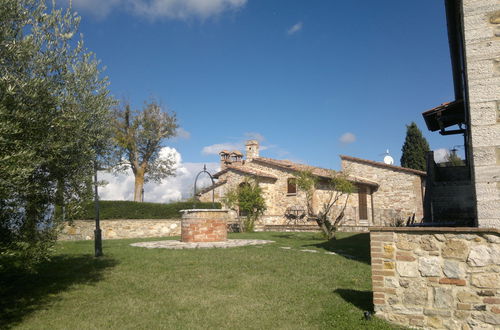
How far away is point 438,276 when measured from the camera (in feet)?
14.6

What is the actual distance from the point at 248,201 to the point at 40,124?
18.5 meters

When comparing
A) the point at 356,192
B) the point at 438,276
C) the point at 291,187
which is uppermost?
the point at 291,187

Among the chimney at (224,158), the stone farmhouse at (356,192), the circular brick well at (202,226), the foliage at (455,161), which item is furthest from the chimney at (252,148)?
the circular brick well at (202,226)

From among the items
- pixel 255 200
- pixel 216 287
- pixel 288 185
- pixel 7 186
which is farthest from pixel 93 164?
pixel 288 185

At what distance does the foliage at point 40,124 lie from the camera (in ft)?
16.1

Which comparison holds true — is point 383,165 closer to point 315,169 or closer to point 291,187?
point 315,169

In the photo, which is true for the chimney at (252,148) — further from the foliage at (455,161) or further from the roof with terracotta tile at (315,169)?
the foliage at (455,161)

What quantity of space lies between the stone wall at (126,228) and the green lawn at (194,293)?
32.5 feet

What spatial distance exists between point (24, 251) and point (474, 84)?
23.1ft

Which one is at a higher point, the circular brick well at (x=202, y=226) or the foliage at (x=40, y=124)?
the foliage at (x=40, y=124)

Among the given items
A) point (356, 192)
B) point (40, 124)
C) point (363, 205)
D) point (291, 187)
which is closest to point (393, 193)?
point (363, 205)

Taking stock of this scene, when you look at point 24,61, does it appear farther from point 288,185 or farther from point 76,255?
point 288,185

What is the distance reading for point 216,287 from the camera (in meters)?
6.83

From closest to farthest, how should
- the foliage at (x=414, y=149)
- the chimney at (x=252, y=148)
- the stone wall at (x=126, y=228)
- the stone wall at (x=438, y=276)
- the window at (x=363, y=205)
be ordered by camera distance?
1. the stone wall at (x=438, y=276)
2. the stone wall at (x=126, y=228)
3. the window at (x=363, y=205)
4. the chimney at (x=252, y=148)
5. the foliage at (x=414, y=149)
